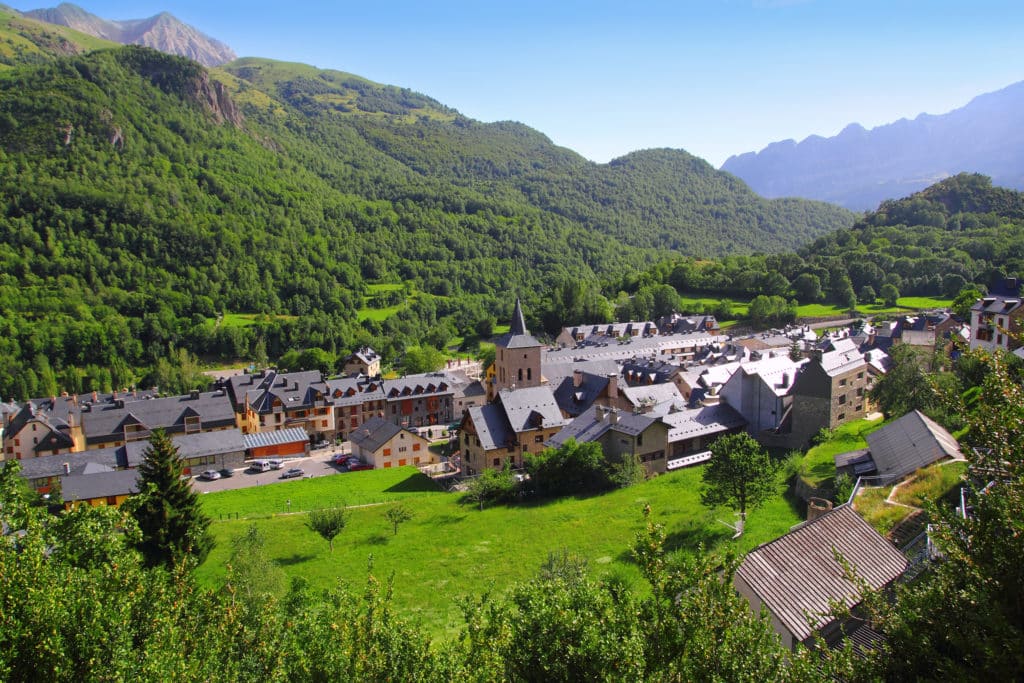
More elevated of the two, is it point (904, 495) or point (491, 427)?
point (904, 495)

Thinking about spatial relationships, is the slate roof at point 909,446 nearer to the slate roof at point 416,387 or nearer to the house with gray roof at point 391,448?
the house with gray roof at point 391,448

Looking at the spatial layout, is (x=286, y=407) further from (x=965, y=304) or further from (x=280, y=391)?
(x=965, y=304)

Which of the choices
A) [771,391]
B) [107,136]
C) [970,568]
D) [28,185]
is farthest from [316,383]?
[107,136]

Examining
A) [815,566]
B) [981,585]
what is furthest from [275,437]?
[981,585]

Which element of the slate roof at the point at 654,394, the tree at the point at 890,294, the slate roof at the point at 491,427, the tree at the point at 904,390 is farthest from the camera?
the tree at the point at 890,294

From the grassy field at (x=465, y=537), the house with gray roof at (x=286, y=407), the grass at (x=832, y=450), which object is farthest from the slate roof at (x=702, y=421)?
the house with gray roof at (x=286, y=407)

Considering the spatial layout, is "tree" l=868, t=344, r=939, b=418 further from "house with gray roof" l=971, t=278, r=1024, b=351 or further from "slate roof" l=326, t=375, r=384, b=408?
"slate roof" l=326, t=375, r=384, b=408

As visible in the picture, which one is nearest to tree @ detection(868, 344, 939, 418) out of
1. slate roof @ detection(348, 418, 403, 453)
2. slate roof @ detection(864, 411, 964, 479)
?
slate roof @ detection(864, 411, 964, 479)
